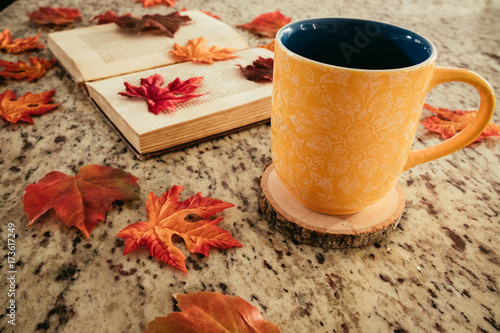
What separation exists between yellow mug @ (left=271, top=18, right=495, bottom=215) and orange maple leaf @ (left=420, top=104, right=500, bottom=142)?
32 centimetres

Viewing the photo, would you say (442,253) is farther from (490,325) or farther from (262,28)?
(262,28)

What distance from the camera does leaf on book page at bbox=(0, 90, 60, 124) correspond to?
2.37 ft

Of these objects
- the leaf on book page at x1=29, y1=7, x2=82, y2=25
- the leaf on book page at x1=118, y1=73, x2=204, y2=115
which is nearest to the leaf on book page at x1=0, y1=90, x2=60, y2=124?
the leaf on book page at x1=118, y1=73, x2=204, y2=115

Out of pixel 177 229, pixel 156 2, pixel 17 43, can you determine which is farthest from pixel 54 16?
pixel 177 229

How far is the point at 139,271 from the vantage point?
454mm

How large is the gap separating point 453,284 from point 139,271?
0.41 meters

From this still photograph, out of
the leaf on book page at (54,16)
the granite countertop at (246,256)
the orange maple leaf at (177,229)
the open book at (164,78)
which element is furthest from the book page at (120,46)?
the orange maple leaf at (177,229)

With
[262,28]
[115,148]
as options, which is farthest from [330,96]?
[262,28]

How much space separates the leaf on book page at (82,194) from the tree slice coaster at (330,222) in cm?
23

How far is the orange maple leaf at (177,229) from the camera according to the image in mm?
468

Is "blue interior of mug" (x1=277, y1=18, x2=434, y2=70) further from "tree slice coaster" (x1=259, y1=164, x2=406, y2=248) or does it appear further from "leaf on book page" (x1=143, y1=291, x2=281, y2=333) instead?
"leaf on book page" (x1=143, y1=291, x2=281, y2=333)

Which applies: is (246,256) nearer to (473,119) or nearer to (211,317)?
(211,317)

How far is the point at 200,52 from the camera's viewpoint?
2.81 feet

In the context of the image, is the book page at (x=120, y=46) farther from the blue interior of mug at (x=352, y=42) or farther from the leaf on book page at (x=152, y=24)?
the blue interior of mug at (x=352, y=42)
